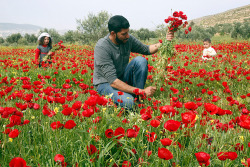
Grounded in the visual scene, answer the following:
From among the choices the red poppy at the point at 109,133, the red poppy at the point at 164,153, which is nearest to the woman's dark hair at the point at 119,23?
the red poppy at the point at 109,133

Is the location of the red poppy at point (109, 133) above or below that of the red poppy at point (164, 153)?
below

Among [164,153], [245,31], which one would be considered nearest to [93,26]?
[245,31]

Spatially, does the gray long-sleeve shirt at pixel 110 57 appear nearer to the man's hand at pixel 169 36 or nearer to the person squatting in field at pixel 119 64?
the person squatting in field at pixel 119 64

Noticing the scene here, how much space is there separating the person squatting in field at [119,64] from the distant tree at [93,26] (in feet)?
49.6

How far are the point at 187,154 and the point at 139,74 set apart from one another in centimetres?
221

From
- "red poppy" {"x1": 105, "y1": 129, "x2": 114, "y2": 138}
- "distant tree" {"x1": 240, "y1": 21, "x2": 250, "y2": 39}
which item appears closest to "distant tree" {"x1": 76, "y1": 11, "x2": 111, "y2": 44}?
"distant tree" {"x1": 240, "y1": 21, "x2": 250, "y2": 39}

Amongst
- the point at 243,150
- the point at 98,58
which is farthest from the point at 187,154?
the point at 98,58

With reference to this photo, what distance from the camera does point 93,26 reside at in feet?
61.8

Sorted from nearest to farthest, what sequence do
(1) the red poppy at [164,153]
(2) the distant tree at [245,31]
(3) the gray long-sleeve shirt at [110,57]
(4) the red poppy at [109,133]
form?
(1) the red poppy at [164,153]
(4) the red poppy at [109,133]
(3) the gray long-sleeve shirt at [110,57]
(2) the distant tree at [245,31]

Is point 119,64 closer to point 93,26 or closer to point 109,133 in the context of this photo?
point 109,133

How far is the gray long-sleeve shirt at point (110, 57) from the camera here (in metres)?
3.40

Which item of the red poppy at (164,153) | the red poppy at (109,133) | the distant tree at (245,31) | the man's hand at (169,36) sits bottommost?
the red poppy at (109,133)

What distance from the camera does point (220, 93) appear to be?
12.2 feet

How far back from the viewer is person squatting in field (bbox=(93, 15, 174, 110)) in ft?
10.8
